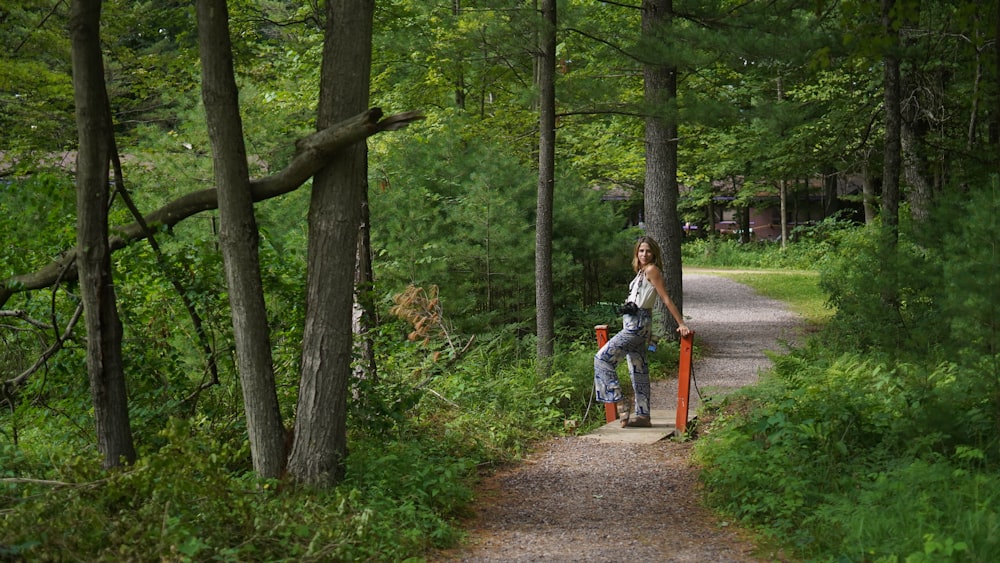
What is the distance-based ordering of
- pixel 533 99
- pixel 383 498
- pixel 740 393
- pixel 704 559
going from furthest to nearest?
pixel 533 99, pixel 740 393, pixel 383 498, pixel 704 559

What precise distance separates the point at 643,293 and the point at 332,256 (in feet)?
12.9

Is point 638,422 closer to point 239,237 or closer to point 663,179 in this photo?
point 239,237

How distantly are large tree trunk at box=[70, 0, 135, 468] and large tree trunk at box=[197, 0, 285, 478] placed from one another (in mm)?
637

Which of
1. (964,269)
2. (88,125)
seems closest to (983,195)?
(964,269)

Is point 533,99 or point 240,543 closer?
point 240,543

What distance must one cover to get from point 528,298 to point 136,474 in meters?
9.20

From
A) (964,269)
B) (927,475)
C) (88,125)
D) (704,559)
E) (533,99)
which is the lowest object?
(704,559)

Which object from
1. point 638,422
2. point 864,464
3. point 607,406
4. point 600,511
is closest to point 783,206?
point 607,406

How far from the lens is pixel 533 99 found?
11.9 m

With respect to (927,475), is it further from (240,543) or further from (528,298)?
(528,298)

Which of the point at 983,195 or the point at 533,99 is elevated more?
the point at 533,99

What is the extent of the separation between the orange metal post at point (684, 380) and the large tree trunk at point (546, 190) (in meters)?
2.36

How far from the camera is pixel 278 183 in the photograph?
643 centimetres

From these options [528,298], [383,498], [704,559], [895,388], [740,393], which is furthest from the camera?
[528,298]
